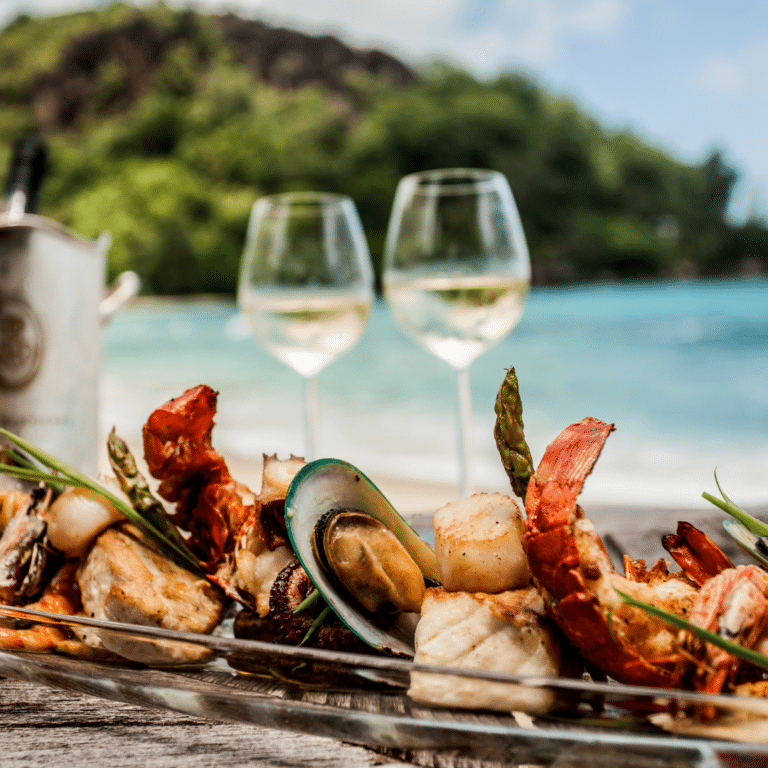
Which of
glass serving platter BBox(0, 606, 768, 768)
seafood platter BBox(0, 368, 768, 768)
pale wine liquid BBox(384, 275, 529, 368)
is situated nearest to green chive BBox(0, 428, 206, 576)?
seafood platter BBox(0, 368, 768, 768)

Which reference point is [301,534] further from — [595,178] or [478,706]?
[595,178]

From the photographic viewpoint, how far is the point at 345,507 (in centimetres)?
51

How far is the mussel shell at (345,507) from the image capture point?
0.46 m

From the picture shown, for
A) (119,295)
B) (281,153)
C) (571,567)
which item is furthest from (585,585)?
(281,153)

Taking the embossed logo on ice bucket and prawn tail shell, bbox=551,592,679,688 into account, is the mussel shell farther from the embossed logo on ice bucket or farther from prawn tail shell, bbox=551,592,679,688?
the embossed logo on ice bucket

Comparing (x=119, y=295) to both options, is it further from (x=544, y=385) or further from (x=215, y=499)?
(x=544, y=385)

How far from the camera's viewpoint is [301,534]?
49 centimetres

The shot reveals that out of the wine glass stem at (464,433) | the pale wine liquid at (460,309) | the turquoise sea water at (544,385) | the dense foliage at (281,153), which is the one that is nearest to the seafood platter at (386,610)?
the wine glass stem at (464,433)

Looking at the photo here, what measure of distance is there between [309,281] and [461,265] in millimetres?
272

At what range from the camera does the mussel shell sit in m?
0.46

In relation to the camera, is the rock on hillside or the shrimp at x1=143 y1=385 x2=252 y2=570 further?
the rock on hillside

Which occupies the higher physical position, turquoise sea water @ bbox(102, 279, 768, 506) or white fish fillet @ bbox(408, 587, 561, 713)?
turquoise sea water @ bbox(102, 279, 768, 506)

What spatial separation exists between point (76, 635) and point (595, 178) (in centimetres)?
1356

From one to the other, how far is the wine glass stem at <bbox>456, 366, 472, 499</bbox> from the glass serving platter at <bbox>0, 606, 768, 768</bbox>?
0.72 m
